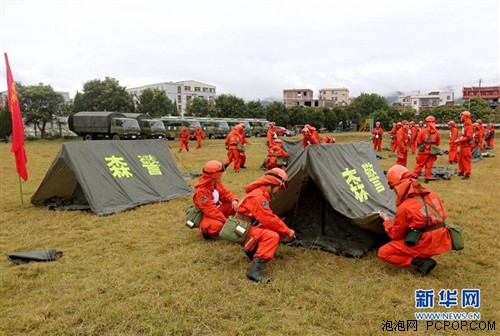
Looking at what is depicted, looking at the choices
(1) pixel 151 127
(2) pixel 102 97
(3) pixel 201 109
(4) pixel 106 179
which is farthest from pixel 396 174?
(3) pixel 201 109

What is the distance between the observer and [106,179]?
23.0 ft

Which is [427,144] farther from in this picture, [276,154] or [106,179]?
[106,179]

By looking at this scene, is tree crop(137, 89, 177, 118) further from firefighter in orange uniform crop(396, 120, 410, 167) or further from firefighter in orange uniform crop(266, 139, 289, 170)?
firefighter in orange uniform crop(266, 139, 289, 170)

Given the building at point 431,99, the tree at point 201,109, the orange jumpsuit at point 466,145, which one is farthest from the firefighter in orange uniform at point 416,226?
the building at point 431,99

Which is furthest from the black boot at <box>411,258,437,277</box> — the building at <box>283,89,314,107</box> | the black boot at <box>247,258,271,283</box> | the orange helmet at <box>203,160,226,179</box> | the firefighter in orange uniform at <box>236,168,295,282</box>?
the building at <box>283,89,314,107</box>

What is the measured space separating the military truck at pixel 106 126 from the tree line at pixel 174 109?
35.7 feet

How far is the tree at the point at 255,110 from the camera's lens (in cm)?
4831

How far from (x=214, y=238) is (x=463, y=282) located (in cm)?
307

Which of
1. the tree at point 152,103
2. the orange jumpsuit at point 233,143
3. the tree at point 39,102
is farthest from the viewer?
the tree at point 152,103

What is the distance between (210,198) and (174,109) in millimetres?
43975

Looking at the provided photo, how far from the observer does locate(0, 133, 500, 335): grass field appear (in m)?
3.04

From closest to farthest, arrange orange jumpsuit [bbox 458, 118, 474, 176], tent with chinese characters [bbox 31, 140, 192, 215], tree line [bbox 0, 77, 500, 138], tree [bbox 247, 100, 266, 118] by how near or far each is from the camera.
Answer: tent with chinese characters [bbox 31, 140, 192, 215] → orange jumpsuit [bbox 458, 118, 474, 176] → tree line [bbox 0, 77, 500, 138] → tree [bbox 247, 100, 266, 118]

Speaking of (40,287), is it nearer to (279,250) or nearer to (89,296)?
(89,296)

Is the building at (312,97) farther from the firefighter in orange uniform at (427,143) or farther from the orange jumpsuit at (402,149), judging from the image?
the firefighter in orange uniform at (427,143)
